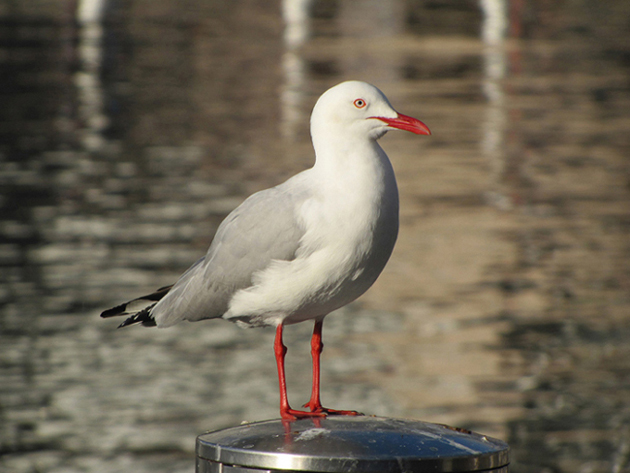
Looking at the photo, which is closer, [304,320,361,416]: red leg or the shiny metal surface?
the shiny metal surface

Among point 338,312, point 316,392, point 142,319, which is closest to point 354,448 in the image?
point 316,392

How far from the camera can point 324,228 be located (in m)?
4.62

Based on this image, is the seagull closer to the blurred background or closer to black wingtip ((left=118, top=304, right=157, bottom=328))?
black wingtip ((left=118, top=304, right=157, bottom=328))

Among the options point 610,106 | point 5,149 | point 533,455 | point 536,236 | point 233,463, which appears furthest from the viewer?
point 610,106

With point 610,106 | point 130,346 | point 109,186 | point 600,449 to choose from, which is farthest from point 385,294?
point 610,106

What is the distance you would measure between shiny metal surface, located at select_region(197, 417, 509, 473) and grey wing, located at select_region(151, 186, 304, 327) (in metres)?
0.96

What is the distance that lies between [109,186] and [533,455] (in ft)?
44.8

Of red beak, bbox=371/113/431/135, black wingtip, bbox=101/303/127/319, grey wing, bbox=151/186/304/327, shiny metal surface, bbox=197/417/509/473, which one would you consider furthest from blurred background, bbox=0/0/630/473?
shiny metal surface, bbox=197/417/509/473

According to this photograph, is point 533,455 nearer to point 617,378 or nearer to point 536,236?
point 617,378

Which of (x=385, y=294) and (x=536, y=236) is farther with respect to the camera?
(x=536, y=236)

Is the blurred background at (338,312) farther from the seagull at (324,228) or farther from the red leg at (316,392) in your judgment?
the seagull at (324,228)

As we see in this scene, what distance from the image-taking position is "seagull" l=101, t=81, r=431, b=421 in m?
4.57

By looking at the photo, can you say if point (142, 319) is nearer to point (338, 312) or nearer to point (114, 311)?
point (114, 311)

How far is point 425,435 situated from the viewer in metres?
3.98
